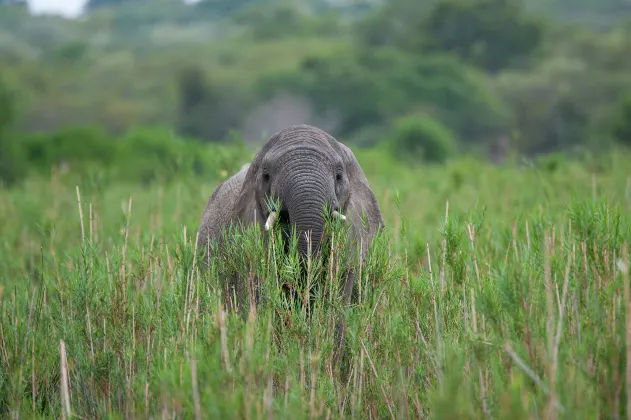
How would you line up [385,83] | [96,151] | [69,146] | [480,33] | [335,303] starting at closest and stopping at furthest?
[335,303] → [96,151] → [69,146] → [385,83] → [480,33]

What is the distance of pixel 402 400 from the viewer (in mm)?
5207

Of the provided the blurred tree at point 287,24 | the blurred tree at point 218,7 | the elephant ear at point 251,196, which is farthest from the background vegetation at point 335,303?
the blurred tree at point 218,7

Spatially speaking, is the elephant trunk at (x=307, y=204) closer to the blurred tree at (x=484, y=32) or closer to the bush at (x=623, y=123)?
the bush at (x=623, y=123)

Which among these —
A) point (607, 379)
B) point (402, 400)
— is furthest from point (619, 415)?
point (402, 400)

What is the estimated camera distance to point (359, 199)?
6742 millimetres

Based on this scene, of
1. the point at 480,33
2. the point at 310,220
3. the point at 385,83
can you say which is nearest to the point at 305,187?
the point at 310,220

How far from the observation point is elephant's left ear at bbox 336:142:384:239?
6.55 metres

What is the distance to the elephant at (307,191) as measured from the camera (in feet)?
19.3

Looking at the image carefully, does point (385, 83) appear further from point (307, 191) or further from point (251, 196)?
point (307, 191)

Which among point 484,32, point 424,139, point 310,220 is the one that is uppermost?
point 310,220

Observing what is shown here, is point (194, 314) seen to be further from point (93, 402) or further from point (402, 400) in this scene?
point (402, 400)

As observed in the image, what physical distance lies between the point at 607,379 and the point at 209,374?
1.83 meters

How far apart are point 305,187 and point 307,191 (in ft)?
0.10

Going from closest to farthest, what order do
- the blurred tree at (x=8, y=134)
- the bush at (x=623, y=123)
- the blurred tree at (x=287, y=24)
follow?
the blurred tree at (x=8, y=134) < the bush at (x=623, y=123) < the blurred tree at (x=287, y=24)
